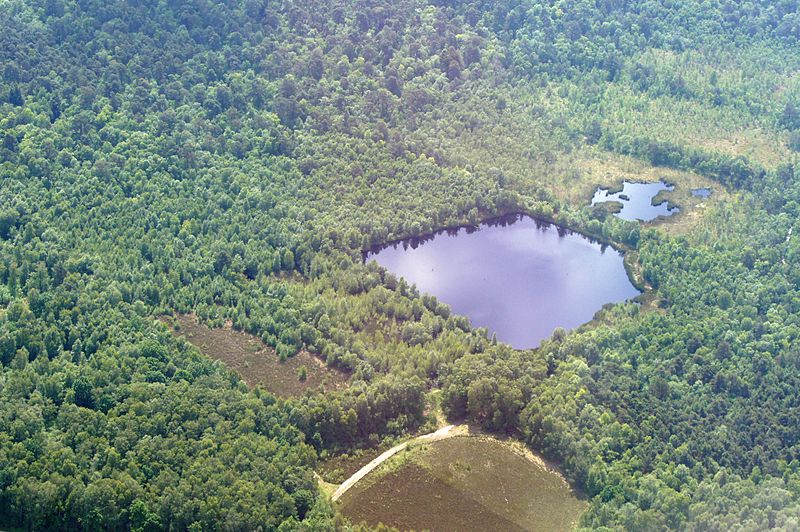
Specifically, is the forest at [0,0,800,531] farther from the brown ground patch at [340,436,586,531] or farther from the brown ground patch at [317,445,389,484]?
the brown ground patch at [340,436,586,531]

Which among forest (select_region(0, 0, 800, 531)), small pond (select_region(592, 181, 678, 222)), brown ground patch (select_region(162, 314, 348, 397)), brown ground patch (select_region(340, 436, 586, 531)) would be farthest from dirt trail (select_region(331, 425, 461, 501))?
small pond (select_region(592, 181, 678, 222))

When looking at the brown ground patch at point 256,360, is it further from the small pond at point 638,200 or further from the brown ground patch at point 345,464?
the small pond at point 638,200

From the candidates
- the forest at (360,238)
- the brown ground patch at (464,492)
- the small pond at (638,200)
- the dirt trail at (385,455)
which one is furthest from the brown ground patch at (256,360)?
the small pond at (638,200)

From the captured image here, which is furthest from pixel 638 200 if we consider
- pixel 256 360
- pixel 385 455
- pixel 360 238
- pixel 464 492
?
pixel 464 492

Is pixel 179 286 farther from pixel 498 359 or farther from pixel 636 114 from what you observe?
pixel 636 114

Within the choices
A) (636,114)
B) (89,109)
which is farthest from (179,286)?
(636,114)

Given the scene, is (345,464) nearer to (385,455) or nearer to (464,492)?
(385,455)
